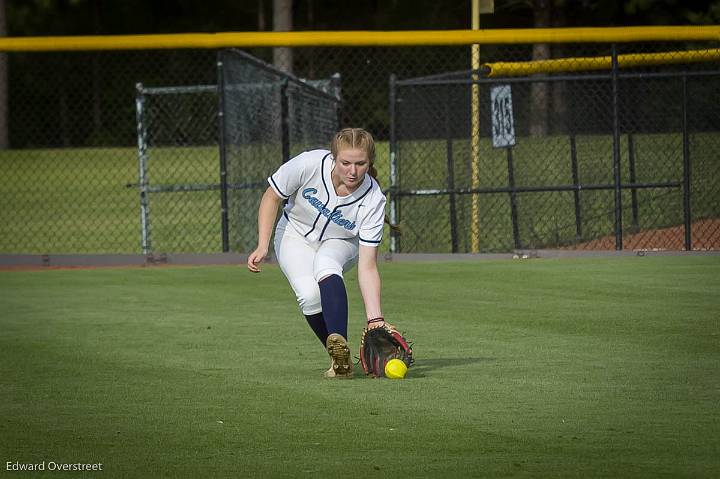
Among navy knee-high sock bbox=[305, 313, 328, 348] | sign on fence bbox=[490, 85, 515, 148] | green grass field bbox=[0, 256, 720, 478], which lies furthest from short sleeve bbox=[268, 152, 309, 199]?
sign on fence bbox=[490, 85, 515, 148]

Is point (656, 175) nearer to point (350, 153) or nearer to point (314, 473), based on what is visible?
point (350, 153)

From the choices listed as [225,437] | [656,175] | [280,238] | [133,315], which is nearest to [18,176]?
[656,175]

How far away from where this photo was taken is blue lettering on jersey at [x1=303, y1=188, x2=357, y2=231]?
7.44 meters

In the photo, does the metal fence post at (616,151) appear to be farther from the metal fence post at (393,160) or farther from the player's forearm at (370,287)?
the player's forearm at (370,287)

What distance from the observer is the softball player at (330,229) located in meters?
7.13

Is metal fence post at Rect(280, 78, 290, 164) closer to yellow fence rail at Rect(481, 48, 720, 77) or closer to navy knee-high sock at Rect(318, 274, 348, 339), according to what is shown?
yellow fence rail at Rect(481, 48, 720, 77)

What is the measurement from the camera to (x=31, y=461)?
5336mm

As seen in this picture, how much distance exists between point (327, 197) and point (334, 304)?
22.2 inches

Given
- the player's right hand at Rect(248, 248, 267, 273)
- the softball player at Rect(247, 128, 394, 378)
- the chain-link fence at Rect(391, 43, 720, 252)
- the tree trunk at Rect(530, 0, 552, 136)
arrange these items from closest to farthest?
1. the softball player at Rect(247, 128, 394, 378)
2. the player's right hand at Rect(248, 248, 267, 273)
3. the chain-link fence at Rect(391, 43, 720, 252)
4. the tree trunk at Rect(530, 0, 552, 136)

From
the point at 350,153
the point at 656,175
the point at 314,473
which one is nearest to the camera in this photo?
the point at 314,473

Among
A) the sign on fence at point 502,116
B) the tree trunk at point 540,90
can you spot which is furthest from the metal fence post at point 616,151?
the tree trunk at point 540,90

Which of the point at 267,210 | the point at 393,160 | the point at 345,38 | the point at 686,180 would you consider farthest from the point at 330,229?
the point at 686,180

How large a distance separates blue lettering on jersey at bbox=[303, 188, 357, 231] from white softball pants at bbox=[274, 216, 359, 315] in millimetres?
122

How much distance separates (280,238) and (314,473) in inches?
109
